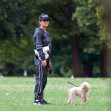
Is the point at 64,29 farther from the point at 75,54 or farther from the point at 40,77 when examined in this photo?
the point at 40,77

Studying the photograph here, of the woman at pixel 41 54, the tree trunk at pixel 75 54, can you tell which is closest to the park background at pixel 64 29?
the tree trunk at pixel 75 54

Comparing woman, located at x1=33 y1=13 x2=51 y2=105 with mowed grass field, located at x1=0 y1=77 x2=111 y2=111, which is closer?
mowed grass field, located at x1=0 y1=77 x2=111 y2=111

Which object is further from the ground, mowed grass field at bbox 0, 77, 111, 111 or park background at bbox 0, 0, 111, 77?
park background at bbox 0, 0, 111, 77

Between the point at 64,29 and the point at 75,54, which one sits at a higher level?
the point at 64,29

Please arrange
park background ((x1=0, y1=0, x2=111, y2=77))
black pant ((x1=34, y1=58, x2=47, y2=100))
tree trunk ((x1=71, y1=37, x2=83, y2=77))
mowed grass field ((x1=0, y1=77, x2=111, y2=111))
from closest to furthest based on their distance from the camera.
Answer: mowed grass field ((x1=0, y1=77, x2=111, y2=111)) → black pant ((x1=34, y1=58, x2=47, y2=100)) → park background ((x1=0, y1=0, x2=111, y2=77)) → tree trunk ((x1=71, y1=37, x2=83, y2=77))

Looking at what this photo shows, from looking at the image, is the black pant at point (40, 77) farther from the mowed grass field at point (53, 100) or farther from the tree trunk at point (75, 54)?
the tree trunk at point (75, 54)

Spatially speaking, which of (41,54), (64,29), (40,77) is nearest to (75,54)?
(64,29)

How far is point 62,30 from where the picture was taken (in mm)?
44875

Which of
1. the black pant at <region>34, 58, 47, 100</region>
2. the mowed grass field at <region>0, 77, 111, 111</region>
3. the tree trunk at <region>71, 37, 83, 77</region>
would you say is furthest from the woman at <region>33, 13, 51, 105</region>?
the tree trunk at <region>71, 37, 83, 77</region>

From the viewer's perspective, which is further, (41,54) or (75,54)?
(75,54)

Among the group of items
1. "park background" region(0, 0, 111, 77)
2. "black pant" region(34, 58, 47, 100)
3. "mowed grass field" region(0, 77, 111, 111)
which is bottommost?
"mowed grass field" region(0, 77, 111, 111)

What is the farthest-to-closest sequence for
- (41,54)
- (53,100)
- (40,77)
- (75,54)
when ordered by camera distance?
(75,54) < (53,100) < (40,77) < (41,54)

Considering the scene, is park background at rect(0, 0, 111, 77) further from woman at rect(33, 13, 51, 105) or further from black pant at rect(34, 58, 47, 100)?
black pant at rect(34, 58, 47, 100)

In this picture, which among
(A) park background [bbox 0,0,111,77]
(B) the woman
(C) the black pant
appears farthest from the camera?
(A) park background [bbox 0,0,111,77]
